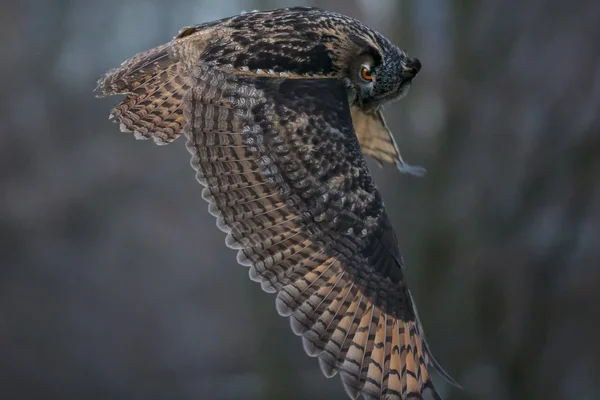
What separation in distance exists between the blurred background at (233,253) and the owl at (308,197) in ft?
5.90

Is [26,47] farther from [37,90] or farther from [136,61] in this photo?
[136,61]

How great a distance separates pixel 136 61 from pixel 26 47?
2.85 metres

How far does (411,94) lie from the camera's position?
13.0 ft

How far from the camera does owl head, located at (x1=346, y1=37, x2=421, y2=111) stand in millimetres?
1648

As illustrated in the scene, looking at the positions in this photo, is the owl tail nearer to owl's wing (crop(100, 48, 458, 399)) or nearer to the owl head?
owl's wing (crop(100, 48, 458, 399))

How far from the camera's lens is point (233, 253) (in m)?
4.60

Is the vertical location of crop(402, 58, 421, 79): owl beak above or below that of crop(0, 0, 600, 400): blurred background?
above

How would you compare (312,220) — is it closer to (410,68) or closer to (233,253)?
(410,68)

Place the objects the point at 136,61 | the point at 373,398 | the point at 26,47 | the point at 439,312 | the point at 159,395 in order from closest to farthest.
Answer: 1. the point at 373,398
2. the point at 136,61
3. the point at 439,312
4. the point at 26,47
5. the point at 159,395

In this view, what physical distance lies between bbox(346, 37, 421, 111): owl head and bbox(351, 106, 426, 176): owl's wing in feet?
0.46

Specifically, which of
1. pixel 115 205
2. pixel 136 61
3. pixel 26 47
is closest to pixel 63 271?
pixel 115 205

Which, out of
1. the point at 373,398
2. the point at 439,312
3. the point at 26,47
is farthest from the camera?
the point at 26,47

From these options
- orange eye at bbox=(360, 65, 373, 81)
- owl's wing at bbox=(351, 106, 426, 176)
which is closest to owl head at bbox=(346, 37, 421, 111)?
orange eye at bbox=(360, 65, 373, 81)

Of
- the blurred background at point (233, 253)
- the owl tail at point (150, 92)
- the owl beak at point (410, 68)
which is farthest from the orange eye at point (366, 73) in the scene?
the blurred background at point (233, 253)
